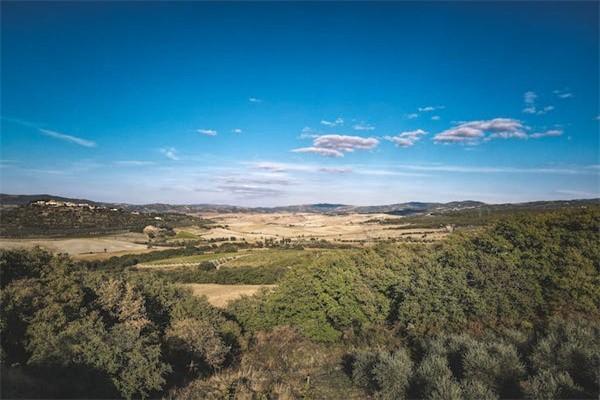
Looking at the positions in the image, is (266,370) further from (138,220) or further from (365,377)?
(138,220)

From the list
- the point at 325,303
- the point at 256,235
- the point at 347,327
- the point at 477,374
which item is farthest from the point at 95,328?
the point at 256,235

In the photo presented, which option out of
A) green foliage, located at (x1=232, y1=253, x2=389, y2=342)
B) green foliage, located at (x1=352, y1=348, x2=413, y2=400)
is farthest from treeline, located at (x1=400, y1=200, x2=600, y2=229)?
green foliage, located at (x1=352, y1=348, x2=413, y2=400)

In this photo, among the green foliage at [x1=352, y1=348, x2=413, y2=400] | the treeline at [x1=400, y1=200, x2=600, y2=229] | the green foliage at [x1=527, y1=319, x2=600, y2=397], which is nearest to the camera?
the green foliage at [x1=527, y1=319, x2=600, y2=397]

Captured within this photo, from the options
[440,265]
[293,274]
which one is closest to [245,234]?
[293,274]

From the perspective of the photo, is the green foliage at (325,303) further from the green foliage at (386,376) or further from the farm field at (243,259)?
the farm field at (243,259)

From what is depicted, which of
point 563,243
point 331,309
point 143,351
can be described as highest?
point 563,243

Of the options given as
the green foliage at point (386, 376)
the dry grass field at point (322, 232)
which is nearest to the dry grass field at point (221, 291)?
the green foliage at point (386, 376)

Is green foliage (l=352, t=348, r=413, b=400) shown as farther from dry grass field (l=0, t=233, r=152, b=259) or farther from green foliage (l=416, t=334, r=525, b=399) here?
dry grass field (l=0, t=233, r=152, b=259)

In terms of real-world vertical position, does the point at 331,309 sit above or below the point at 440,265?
below

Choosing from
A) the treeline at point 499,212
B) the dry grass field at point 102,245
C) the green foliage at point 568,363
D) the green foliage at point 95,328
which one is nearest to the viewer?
the green foliage at point 568,363
